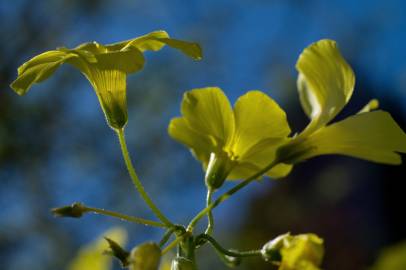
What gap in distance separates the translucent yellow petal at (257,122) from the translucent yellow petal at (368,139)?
3cm

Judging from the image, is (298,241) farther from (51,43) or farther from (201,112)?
(51,43)

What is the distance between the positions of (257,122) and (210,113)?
8 centimetres

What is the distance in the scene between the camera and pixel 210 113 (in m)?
1.23

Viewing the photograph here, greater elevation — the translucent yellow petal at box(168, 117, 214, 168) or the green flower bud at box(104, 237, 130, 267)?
the translucent yellow petal at box(168, 117, 214, 168)

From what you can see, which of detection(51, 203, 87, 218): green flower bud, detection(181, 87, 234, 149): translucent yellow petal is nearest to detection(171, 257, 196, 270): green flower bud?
detection(51, 203, 87, 218): green flower bud

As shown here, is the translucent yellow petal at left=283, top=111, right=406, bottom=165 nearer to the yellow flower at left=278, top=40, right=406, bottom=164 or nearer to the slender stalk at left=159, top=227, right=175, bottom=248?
the yellow flower at left=278, top=40, right=406, bottom=164

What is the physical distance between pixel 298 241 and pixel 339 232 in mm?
12002

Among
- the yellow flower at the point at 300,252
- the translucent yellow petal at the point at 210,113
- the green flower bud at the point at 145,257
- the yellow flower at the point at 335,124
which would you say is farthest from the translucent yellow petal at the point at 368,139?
the green flower bud at the point at 145,257

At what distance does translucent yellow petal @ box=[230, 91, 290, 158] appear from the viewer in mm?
1220

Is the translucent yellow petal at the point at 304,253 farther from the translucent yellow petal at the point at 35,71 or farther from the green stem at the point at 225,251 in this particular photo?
the translucent yellow petal at the point at 35,71

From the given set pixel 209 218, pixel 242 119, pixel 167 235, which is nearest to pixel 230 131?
pixel 242 119

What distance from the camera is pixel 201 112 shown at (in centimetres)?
122

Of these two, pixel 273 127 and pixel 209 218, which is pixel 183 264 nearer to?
pixel 209 218

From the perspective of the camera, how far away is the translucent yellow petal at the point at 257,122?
1.22 metres
